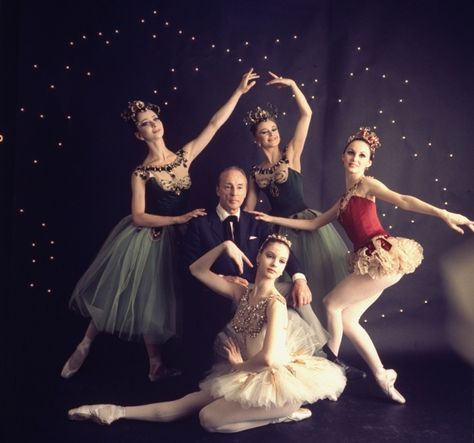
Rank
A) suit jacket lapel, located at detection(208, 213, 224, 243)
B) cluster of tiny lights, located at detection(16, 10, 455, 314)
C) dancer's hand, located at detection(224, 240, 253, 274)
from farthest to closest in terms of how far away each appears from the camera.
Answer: cluster of tiny lights, located at detection(16, 10, 455, 314) → suit jacket lapel, located at detection(208, 213, 224, 243) → dancer's hand, located at detection(224, 240, 253, 274)

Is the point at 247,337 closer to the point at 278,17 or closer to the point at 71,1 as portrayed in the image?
the point at 278,17

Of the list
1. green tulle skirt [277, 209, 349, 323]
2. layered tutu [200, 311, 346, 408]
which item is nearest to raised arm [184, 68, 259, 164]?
green tulle skirt [277, 209, 349, 323]

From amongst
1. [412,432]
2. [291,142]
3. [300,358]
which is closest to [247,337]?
[300,358]

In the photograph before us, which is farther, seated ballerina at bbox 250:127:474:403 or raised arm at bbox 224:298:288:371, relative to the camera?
seated ballerina at bbox 250:127:474:403

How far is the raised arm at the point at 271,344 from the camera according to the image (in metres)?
2.56

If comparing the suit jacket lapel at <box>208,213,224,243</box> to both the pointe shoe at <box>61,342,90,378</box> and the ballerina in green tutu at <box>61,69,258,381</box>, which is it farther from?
the pointe shoe at <box>61,342,90,378</box>

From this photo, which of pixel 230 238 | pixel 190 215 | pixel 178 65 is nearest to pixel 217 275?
pixel 230 238

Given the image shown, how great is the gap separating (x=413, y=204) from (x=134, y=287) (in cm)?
150

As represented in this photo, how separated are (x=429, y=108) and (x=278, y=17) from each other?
43.2 inches

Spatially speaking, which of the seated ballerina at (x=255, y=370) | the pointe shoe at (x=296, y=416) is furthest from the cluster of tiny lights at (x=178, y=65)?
the pointe shoe at (x=296, y=416)

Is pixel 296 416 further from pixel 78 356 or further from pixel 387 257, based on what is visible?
pixel 78 356

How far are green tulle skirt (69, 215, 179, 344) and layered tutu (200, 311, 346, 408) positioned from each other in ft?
1.68

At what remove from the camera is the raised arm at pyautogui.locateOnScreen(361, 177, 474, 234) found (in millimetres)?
2719

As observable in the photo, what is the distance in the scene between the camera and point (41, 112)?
11.5ft
